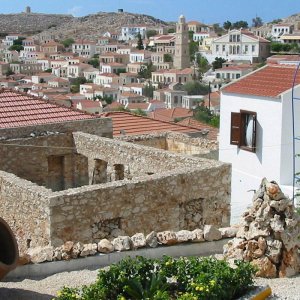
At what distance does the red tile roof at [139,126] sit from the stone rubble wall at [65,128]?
12.8 ft

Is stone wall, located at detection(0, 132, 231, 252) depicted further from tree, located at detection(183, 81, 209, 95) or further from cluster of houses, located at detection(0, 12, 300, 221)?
tree, located at detection(183, 81, 209, 95)

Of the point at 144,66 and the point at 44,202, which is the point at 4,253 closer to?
the point at 44,202

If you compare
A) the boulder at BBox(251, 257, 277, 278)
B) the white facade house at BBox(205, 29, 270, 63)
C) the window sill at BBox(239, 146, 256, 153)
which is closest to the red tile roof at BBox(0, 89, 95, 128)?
the window sill at BBox(239, 146, 256, 153)

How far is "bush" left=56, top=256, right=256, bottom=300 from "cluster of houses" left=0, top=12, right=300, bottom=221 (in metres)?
7.90

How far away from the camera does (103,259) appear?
8062 millimetres

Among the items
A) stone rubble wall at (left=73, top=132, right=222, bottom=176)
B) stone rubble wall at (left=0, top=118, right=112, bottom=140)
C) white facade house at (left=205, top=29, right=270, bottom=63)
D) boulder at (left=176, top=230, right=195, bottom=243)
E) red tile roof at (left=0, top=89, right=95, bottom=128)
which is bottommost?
boulder at (left=176, top=230, right=195, bottom=243)

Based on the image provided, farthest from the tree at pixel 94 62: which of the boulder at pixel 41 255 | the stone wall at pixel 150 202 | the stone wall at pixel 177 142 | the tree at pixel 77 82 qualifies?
the boulder at pixel 41 255

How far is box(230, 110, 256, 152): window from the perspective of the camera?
1508 centimetres

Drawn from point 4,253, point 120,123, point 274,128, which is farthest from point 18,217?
point 120,123

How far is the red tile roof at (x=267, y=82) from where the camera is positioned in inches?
577

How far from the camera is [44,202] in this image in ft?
30.7

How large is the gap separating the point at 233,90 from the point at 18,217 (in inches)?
306

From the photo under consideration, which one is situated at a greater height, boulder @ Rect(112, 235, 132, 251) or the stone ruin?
the stone ruin

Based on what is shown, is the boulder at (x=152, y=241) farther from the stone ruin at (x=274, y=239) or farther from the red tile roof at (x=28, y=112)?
the red tile roof at (x=28, y=112)
